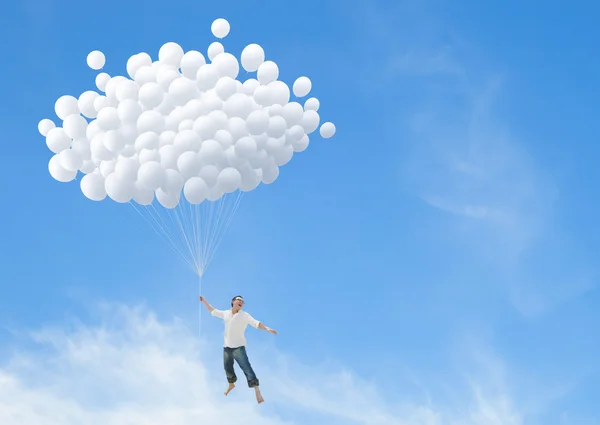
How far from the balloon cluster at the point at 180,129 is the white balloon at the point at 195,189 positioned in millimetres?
15

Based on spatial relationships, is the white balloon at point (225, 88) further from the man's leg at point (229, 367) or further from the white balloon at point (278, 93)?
the man's leg at point (229, 367)

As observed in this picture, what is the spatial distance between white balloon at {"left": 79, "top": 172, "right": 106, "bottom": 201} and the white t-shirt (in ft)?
8.62

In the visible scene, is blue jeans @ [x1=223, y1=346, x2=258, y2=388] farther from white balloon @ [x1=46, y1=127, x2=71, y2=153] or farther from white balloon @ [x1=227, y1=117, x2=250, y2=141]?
white balloon @ [x1=46, y1=127, x2=71, y2=153]

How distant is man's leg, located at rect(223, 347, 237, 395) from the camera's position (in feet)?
50.0

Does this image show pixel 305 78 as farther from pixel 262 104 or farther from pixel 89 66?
pixel 89 66

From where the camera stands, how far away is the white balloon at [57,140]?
15.6m


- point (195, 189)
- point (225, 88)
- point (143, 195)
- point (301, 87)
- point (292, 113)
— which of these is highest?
point (301, 87)

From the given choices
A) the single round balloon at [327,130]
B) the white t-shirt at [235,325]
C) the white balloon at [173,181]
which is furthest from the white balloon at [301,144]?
the white t-shirt at [235,325]

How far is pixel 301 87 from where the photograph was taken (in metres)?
16.0

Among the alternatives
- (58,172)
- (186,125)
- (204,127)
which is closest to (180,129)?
(186,125)

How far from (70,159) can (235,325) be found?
3.65m

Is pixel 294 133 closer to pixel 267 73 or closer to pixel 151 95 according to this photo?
pixel 267 73

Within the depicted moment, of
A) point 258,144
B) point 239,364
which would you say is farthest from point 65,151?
point 239,364

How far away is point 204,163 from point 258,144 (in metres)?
0.95
